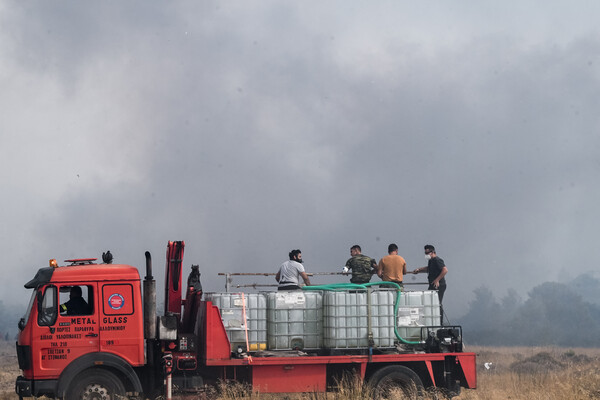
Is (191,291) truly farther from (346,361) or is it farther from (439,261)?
(439,261)

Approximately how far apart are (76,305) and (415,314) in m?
6.71

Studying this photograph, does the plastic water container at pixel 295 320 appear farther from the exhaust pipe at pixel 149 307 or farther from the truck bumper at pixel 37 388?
the truck bumper at pixel 37 388

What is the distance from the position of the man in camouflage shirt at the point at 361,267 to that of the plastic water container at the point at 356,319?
1.63 metres

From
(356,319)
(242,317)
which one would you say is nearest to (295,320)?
(242,317)

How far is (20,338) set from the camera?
1402 cm

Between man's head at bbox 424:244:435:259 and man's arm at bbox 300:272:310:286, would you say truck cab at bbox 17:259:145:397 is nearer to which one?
man's arm at bbox 300:272:310:286

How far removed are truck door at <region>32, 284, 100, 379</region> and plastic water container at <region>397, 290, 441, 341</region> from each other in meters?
6.05

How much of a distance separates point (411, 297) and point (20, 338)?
7.63 meters

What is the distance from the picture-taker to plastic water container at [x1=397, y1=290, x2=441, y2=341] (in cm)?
1572

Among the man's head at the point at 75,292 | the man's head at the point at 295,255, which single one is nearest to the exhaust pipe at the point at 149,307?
the man's head at the point at 75,292

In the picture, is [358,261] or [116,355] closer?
[116,355]

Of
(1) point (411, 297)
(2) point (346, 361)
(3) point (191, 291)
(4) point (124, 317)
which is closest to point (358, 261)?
(1) point (411, 297)

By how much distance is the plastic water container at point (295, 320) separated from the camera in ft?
49.2

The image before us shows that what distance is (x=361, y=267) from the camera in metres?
17.1
